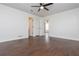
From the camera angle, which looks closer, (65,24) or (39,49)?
(39,49)

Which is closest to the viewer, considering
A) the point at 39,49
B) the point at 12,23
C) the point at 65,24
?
the point at 39,49

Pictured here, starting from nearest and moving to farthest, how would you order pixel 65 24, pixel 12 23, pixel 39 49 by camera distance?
pixel 39 49
pixel 12 23
pixel 65 24

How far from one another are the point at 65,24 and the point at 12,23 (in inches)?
169

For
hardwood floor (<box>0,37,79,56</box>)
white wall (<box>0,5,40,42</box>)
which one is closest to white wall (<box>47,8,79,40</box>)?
hardwood floor (<box>0,37,79,56</box>)

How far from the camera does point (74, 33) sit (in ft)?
20.3

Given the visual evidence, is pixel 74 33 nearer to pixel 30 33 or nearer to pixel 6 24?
pixel 30 33

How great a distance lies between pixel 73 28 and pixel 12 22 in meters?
4.55

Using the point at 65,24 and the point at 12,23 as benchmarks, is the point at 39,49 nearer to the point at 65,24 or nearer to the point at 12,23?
the point at 12,23

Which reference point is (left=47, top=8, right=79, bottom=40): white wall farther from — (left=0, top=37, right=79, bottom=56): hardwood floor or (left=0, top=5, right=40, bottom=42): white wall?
(left=0, top=5, right=40, bottom=42): white wall

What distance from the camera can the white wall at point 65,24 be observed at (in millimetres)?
6042

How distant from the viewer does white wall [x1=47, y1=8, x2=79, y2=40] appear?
238 inches

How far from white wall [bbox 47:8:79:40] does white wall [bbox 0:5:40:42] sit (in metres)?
2.83

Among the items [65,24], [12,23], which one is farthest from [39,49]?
[65,24]

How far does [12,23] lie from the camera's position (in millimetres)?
5652
